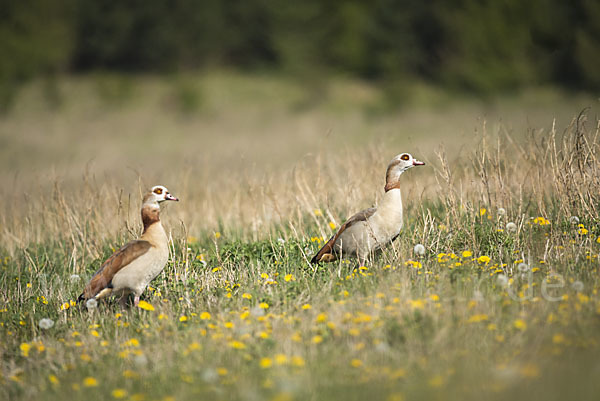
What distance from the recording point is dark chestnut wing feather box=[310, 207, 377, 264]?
6.92 meters

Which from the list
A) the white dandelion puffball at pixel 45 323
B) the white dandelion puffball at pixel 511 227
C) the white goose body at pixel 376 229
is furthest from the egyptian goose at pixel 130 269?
the white dandelion puffball at pixel 511 227

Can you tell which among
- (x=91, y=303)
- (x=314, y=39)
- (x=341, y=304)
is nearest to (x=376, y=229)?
(x=341, y=304)

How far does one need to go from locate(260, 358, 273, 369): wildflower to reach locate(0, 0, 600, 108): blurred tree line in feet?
108

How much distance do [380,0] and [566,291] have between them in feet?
146

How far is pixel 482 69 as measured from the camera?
37.0 m

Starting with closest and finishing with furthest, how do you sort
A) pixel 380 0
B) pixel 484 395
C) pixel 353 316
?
1. pixel 484 395
2. pixel 353 316
3. pixel 380 0

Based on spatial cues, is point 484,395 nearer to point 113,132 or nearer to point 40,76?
point 113,132

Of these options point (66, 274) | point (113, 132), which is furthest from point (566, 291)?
point (113, 132)

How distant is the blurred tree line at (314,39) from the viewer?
117ft

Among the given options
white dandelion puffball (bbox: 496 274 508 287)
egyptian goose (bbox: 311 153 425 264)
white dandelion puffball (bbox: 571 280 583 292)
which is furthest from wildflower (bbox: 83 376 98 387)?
white dandelion puffball (bbox: 571 280 583 292)

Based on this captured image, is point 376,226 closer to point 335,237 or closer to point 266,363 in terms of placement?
point 335,237

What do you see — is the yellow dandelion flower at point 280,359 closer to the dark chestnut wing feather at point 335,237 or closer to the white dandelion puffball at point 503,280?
the white dandelion puffball at point 503,280

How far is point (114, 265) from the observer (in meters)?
6.43

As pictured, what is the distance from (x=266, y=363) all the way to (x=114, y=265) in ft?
8.35
